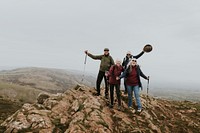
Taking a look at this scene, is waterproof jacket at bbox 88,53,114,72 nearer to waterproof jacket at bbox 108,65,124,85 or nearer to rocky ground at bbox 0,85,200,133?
waterproof jacket at bbox 108,65,124,85

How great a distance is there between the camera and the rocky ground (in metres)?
15.0

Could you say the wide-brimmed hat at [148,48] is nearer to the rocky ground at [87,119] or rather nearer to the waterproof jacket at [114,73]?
the waterproof jacket at [114,73]

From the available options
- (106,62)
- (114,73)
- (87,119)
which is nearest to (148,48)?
(106,62)

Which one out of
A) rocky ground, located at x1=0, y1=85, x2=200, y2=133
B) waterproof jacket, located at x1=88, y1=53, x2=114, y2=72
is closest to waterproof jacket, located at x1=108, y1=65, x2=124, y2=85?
waterproof jacket, located at x1=88, y1=53, x2=114, y2=72

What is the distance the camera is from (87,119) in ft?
51.7

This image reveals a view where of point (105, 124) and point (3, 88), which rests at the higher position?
point (105, 124)

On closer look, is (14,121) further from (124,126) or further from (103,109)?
(124,126)

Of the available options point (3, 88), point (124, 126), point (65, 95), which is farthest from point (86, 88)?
point (3, 88)

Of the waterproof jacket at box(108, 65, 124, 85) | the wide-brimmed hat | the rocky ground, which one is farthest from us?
the wide-brimmed hat

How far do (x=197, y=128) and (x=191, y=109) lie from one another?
21.0 ft

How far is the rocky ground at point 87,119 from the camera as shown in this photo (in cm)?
1498

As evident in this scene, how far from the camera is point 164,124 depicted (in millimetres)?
18312

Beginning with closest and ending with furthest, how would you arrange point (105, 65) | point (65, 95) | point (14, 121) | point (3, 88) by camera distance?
point (14, 121)
point (105, 65)
point (65, 95)
point (3, 88)

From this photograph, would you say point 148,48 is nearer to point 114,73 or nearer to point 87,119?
point 114,73
